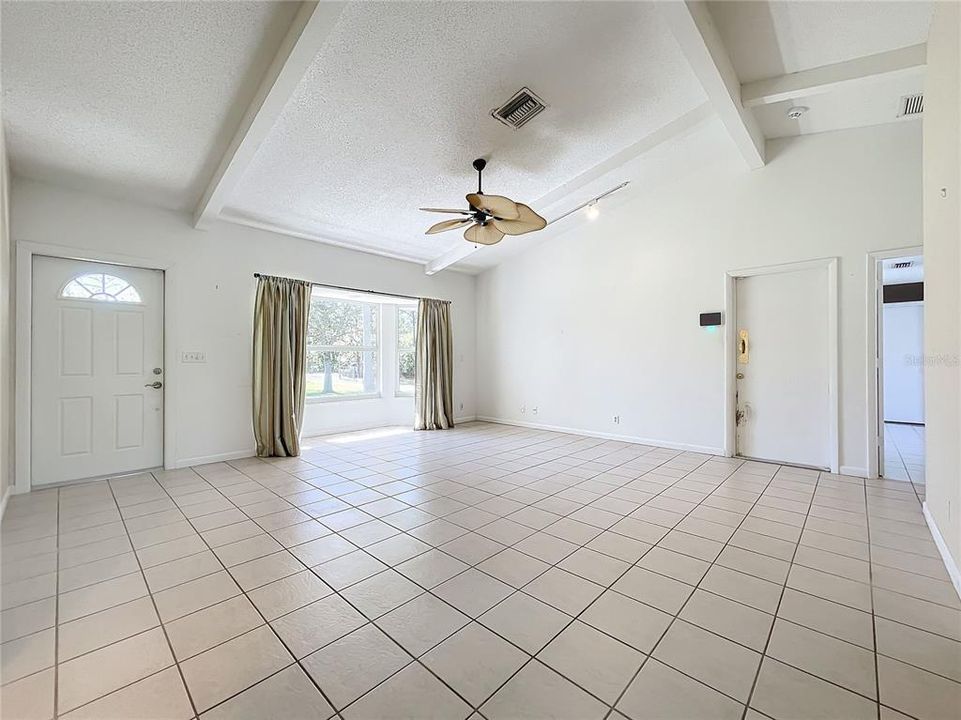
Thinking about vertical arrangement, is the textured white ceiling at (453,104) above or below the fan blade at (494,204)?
above

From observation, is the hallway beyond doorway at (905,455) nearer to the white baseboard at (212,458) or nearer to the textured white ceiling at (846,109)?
the textured white ceiling at (846,109)

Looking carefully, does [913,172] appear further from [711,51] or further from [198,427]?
[198,427]

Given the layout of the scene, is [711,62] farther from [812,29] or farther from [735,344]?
[735,344]

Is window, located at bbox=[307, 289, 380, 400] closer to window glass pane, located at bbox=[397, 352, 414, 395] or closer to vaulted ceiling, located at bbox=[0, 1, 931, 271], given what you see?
window glass pane, located at bbox=[397, 352, 414, 395]

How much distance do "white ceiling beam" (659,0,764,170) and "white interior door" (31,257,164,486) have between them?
5.08 meters

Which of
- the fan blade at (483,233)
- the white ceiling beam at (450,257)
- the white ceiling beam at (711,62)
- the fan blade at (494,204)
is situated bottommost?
the fan blade at (483,233)

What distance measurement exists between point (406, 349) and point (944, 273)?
6.45 meters

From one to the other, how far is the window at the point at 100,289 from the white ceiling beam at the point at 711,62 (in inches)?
201

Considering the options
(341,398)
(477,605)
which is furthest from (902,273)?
(341,398)

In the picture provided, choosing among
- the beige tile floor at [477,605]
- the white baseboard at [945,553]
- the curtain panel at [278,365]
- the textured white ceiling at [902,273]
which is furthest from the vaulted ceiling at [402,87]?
the textured white ceiling at [902,273]

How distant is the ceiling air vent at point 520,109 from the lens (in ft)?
10.6

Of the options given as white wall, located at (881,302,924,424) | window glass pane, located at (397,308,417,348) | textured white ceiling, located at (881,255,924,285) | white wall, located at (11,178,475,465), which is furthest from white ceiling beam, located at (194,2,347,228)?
white wall, located at (881,302,924,424)

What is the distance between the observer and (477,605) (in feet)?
6.48

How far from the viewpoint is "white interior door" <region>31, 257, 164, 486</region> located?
3.76 metres
